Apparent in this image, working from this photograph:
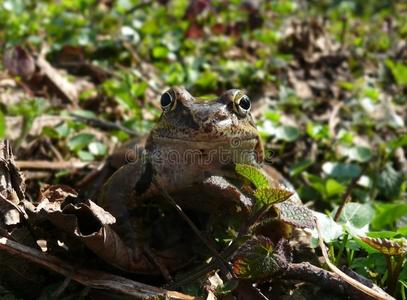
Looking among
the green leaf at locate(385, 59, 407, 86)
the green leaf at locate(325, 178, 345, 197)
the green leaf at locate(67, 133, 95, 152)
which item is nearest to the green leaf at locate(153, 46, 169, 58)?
the green leaf at locate(67, 133, 95, 152)

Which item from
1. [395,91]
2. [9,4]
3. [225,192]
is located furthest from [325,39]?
[225,192]

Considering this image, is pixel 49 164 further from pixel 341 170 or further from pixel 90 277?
pixel 341 170

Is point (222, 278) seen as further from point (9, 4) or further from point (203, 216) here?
point (9, 4)

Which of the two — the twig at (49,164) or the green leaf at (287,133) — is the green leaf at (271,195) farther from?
the green leaf at (287,133)

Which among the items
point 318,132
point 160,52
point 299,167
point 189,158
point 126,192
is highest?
point 189,158

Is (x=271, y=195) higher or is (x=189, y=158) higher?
(x=271, y=195)

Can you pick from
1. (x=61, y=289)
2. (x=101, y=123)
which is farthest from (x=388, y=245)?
(x=101, y=123)

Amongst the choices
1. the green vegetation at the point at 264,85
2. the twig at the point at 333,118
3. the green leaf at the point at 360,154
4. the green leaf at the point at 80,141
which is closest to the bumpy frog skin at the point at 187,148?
the green vegetation at the point at 264,85

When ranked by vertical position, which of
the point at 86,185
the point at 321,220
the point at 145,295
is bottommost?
the point at 86,185
